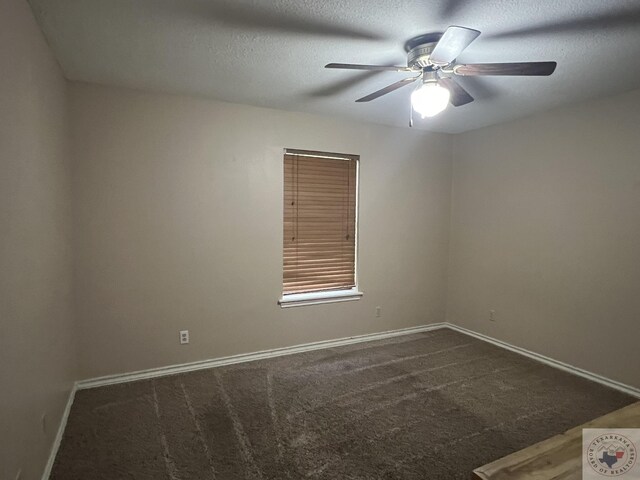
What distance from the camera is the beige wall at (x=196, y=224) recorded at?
9.03 ft

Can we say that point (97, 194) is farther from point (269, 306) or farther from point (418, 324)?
point (418, 324)

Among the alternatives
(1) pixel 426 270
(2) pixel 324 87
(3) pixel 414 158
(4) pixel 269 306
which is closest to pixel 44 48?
(2) pixel 324 87

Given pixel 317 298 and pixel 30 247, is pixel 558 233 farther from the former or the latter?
pixel 30 247

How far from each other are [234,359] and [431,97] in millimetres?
2824

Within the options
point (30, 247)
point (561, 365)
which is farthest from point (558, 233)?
point (30, 247)

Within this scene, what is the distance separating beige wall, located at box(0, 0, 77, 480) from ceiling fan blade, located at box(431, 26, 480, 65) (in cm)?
191

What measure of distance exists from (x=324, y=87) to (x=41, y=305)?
241cm

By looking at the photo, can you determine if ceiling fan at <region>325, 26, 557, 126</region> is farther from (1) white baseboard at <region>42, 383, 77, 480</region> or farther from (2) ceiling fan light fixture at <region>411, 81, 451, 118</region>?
(1) white baseboard at <region>42, 383, 77, 480</region>

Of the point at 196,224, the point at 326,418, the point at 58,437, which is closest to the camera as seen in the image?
the point at 58,437

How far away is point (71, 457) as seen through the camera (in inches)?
77.7

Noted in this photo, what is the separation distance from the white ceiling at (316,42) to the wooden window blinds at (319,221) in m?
0.80

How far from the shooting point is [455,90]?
2.18 m

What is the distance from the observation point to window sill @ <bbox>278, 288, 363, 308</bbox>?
352cm

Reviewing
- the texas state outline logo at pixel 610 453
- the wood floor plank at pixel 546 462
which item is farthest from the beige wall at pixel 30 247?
the texas state outline logo at pixel 610 453
